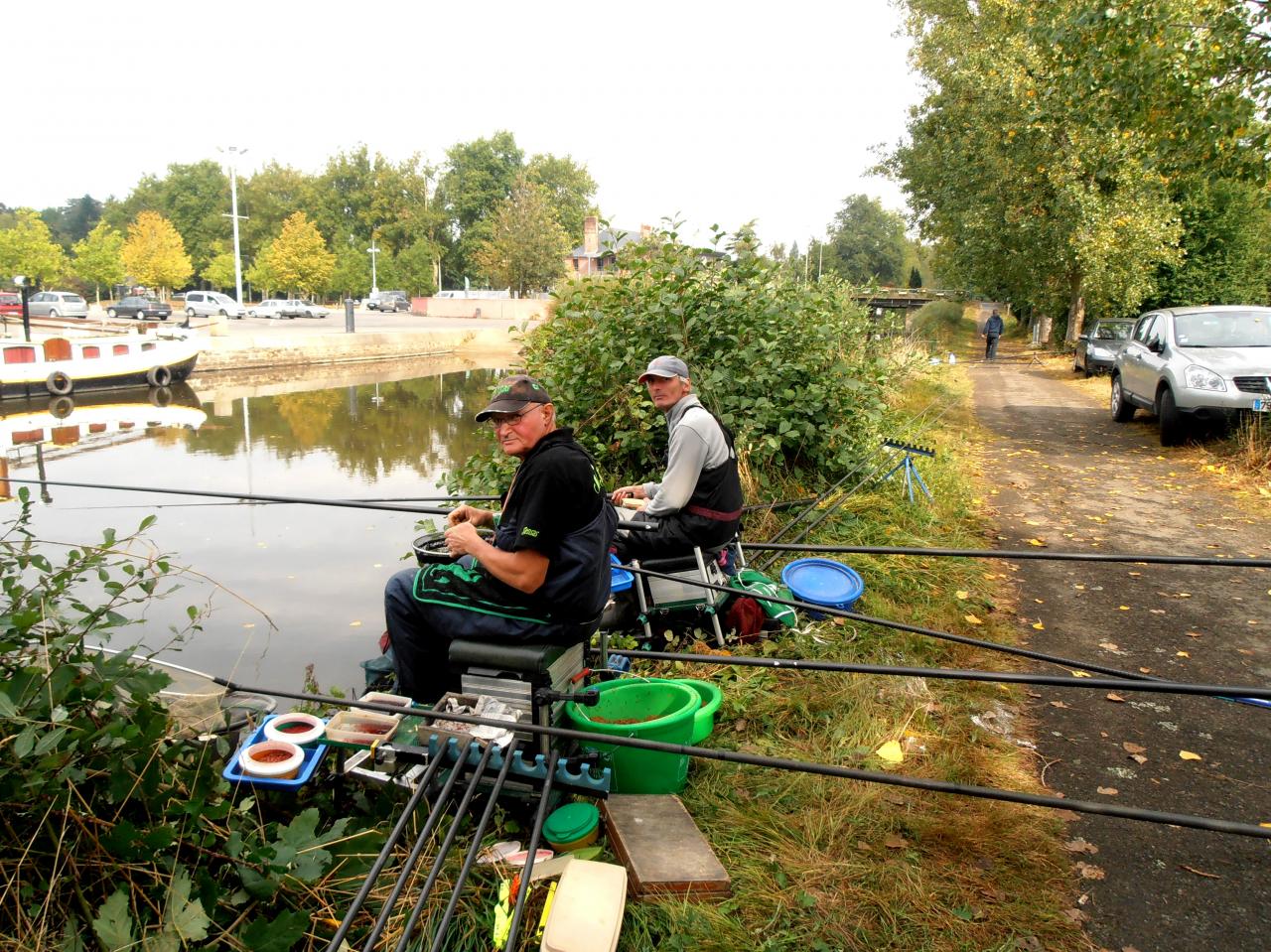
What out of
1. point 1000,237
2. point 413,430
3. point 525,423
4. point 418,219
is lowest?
point 413,430

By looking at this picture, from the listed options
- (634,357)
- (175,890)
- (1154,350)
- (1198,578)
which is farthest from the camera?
(1154,350)

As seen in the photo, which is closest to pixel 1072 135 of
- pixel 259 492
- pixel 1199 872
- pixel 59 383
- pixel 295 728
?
pixel 259 492

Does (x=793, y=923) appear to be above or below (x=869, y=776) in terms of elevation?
below

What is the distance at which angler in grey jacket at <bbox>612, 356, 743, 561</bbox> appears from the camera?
5.17m

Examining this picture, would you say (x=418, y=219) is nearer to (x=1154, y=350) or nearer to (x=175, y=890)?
(x=1154, y=350)

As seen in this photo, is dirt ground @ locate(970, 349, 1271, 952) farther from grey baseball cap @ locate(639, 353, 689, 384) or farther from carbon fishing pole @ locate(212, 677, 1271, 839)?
grey baseball cap @ locate(639, 353, 689, 384)

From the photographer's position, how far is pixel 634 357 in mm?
7668

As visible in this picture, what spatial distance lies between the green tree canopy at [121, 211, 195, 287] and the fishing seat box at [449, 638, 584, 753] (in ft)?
209

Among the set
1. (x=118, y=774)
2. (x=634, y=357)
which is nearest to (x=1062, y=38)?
(x=634, y=357)

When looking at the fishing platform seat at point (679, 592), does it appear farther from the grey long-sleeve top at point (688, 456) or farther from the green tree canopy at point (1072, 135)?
the green tree canopy at point (1072, 135)

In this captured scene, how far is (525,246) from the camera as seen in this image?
211 ft

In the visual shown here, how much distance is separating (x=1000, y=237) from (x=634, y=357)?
916 inches

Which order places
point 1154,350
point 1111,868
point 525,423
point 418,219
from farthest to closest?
point 418,219 → point 1154,350 → point 525,423 → point 1111,868

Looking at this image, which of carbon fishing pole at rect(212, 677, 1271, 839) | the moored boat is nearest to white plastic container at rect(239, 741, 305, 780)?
carbon fishing pole at rect(212, 677, 1271, 839)
